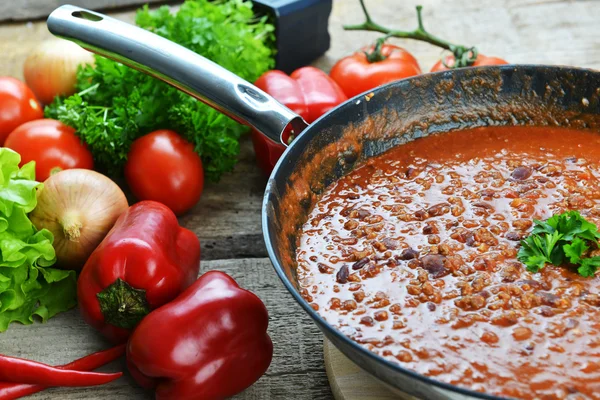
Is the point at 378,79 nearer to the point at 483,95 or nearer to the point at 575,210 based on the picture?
the point at 483,95

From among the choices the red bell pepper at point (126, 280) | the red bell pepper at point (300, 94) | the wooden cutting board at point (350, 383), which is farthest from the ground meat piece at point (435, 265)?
the red bell pepper at point (300, 94)

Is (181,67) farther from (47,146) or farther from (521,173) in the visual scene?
(521,173)

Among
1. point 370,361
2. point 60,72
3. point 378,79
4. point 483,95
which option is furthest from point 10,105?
point 370,361

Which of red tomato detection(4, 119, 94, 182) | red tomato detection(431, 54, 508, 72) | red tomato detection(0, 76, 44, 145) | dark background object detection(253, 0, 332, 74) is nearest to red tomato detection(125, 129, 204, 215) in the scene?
red tomato detection(4, 119, 94, 182)

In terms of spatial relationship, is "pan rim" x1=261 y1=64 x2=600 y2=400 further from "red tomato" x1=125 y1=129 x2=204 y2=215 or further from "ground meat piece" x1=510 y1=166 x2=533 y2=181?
"red tomato" x1=125 y1=129 x2=204 y2=215

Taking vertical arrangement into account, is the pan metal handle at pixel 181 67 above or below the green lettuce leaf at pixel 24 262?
above

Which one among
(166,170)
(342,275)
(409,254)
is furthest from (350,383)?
(166,170)

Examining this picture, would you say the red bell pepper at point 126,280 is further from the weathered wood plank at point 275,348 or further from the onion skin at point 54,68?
the onion skin at point 54,68
